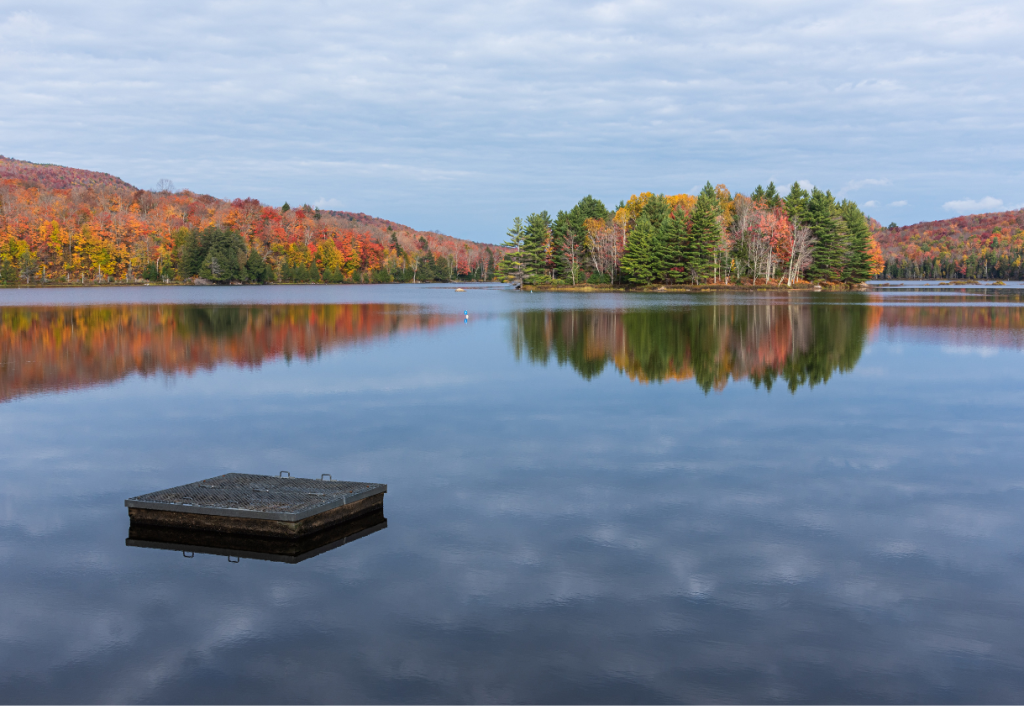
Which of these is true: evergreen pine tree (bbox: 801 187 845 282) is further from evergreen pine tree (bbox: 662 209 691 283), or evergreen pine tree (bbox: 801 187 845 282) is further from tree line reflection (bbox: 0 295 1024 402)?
tree line reflection (bbox: 0 295 1024 402)

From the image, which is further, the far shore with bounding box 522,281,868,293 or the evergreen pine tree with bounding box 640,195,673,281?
the far shore with bounding box 522,281,868,293

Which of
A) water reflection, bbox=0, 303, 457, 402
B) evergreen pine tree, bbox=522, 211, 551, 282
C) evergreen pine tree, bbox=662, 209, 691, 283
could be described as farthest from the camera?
evergreen pine tree, bbox=522, 211, 551, 282

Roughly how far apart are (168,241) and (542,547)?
434 feet

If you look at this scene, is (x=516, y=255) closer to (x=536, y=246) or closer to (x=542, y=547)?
(x=536, y=246)

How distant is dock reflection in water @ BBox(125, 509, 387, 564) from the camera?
8383 mm

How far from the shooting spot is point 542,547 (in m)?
8.47

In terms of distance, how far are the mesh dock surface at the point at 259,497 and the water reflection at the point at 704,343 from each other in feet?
40.0

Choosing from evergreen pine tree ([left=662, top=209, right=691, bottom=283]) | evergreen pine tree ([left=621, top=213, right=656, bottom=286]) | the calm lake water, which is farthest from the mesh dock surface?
evergreen pine tree ([left=662, top=209, right=691, bottom=283])

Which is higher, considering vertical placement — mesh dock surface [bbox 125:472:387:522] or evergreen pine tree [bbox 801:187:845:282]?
evergreen pine tree [bbox 801:187:845:282]

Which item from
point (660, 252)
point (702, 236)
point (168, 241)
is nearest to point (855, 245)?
point (702, 236)

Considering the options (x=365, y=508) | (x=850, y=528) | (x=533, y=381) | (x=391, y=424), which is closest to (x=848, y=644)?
(x=850, y=528)

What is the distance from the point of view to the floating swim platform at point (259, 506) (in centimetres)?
854

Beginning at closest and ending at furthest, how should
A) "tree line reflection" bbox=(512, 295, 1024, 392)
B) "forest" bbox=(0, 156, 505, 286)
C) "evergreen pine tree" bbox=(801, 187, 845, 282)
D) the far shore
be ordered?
"tree line reflection" bbox=(512, 295, 1024, 392)
the far shore
"evergreen pine tree" bbox=(801, 187, 845, 282)
"forest" bbox=(0, 156, 505, 286)

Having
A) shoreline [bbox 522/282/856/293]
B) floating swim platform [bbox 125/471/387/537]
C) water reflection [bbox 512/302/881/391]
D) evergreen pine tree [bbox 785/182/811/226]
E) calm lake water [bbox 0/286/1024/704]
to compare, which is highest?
evergreen pine tree [bbox 785/182/811/226]
